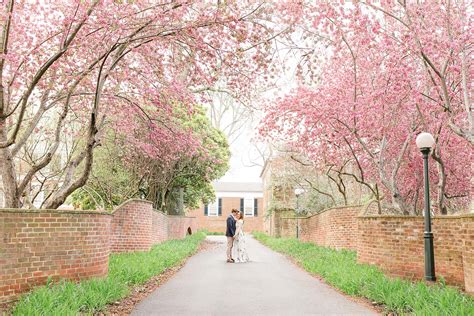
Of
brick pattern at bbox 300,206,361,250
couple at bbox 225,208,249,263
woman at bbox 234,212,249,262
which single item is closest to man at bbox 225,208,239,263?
couple at bbox 225,208,249,263

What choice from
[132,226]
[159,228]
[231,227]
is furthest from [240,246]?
[159,228]

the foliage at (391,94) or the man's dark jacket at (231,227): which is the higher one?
the foliage at (391,94)

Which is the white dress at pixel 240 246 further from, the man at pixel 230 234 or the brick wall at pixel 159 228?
the brick wall at pixel 159 228

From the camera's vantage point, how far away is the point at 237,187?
65125mm

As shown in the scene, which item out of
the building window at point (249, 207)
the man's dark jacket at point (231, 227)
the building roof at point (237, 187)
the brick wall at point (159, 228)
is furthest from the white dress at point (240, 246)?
the building roof at point (237, 187)

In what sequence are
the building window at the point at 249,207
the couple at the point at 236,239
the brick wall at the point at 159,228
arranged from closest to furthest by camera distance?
the couple at the point at 236,239
the brick wall at the point at 159,228
the building window at the point at 249,207

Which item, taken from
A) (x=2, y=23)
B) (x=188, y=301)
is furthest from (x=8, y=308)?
(x=2, y=23)

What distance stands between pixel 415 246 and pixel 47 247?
758cm

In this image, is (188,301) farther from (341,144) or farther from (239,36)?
(341,144)

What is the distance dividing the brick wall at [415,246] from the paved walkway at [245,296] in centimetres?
176

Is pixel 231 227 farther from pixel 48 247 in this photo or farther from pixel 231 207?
pixel 231 207

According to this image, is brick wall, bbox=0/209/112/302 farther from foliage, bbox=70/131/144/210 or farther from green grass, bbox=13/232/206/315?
foliage, bbox=70/131/144/210

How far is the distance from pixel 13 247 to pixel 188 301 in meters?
2.99

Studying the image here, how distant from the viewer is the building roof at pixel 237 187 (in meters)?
63.7
